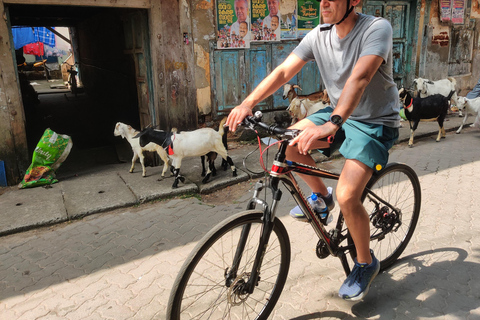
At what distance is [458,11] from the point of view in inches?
413

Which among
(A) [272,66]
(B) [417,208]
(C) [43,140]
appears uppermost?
(A) [272,66]

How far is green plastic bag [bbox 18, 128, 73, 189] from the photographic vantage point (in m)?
5.52

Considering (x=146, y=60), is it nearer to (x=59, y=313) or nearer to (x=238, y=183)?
(x=238, y=183)

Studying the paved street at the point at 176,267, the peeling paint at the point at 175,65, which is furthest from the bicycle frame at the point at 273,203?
the peeling paint at the point at 175,65

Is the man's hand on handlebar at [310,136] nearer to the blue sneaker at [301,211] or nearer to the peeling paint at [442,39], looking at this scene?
the blue sneaker at [301,211]

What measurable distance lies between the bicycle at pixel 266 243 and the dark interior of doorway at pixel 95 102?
437 centimetres

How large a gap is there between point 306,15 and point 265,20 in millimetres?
1054

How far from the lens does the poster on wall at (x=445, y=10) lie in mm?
10081

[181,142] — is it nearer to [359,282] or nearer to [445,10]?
[359,282]

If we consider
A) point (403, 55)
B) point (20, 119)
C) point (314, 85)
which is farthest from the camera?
point (403, 55)

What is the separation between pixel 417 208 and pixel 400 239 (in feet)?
1.09

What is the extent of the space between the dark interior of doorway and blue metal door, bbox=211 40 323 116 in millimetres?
1965

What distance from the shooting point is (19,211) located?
4746 mm

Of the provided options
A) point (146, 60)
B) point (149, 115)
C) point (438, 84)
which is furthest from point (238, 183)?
point (438, 84)
